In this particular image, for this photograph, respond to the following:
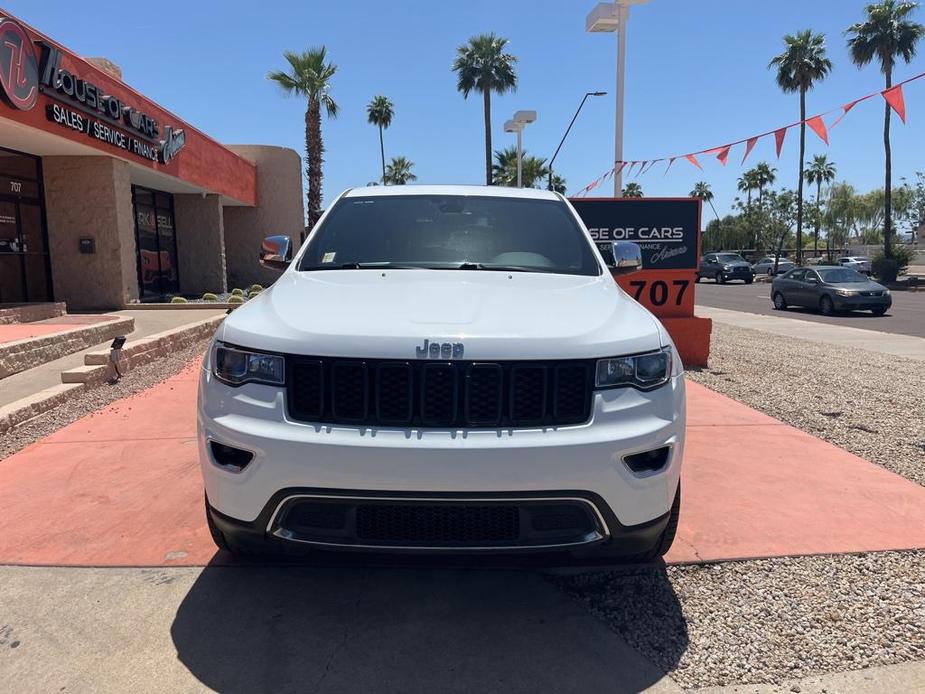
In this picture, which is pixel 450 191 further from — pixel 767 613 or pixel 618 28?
pixel 618 28

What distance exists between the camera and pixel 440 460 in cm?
230

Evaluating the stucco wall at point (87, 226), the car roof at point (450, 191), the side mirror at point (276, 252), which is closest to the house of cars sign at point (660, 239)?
the car roof at point (450, 191)

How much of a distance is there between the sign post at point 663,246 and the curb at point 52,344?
6.87 metres

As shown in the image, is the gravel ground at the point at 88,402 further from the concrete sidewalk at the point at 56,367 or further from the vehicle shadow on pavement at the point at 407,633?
the vehicle shadow on pavement at the point at 407,633

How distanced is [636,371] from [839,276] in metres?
19.9

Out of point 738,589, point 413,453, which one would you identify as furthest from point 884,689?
point 413,453

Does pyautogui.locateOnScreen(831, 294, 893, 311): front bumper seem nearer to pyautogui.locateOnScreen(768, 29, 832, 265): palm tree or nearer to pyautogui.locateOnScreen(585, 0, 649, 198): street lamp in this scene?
pyautogui.locateOnScreen(585, 0, 649, 198): street lamp

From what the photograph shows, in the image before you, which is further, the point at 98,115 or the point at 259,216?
the point at 259,216

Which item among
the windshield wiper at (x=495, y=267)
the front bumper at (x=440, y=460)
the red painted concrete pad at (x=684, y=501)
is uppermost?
the windshield wiper at (x=495, y=267)

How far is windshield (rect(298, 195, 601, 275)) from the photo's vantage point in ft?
12.0

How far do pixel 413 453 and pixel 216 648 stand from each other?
115cm

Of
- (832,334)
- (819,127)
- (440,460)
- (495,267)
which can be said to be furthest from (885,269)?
(440,460)

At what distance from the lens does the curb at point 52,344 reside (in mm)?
7441

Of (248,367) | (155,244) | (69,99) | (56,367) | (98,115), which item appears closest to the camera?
(248,367)
